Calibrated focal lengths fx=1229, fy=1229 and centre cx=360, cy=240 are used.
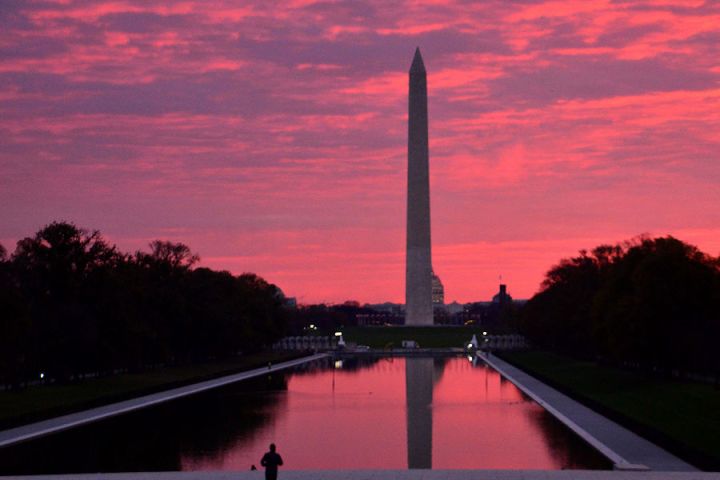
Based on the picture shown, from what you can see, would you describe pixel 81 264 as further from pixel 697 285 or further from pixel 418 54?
pixel 418 54

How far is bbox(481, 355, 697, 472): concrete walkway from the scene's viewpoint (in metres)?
27.6

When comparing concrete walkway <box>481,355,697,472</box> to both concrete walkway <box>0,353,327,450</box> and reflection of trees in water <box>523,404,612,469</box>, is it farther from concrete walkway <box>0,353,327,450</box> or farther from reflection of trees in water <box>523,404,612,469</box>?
concrete walkway <box>0,353,327,450</box>

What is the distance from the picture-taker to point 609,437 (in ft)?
111

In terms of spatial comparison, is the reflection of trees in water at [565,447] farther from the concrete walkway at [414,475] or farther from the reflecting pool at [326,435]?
the concrete walkway at [414,475]

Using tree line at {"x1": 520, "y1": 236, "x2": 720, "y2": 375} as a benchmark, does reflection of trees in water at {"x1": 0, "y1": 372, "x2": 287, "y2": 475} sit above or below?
below

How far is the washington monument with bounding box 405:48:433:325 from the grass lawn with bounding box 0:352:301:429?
4904cm

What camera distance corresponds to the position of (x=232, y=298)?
3504 inches

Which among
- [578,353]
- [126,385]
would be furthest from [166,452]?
[578,353]

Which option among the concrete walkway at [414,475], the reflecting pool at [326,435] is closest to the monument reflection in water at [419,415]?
the reflecting pool at [326,435]

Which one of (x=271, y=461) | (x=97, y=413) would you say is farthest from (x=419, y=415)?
(x=271, y=461)

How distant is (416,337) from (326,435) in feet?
304

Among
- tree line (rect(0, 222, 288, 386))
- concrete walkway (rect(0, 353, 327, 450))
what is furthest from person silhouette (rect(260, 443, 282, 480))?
tree line (rect(0, 222, 288, 386))

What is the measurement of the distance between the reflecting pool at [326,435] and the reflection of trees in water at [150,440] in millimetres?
30

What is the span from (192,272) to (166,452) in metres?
55.6
